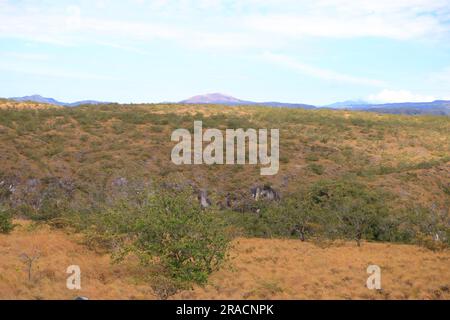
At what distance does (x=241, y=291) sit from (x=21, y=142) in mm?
24540

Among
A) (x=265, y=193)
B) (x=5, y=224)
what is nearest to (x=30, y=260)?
(x=5, y=224)

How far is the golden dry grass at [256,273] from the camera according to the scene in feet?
36.7

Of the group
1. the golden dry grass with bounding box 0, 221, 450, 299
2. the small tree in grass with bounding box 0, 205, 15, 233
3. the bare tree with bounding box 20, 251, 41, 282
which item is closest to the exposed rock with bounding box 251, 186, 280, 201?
the golden dry grass with bounding box 0, 221, 450, 299

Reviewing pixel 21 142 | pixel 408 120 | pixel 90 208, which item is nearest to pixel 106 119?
pixel 21 142

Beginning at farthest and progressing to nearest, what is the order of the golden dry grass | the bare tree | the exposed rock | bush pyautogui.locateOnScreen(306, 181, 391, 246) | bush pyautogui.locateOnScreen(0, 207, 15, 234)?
the exposed rock, bush pyautogui.locateOnScreen(306, 181, 391, 246), bush pyautogui.locateOnScreen(0, 207, 15, 234), the bare tree, the golden dry grass

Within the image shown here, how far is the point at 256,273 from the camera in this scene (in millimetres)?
14102

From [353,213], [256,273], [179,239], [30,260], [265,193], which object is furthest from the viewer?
[265,193]

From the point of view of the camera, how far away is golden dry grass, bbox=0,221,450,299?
11.2m

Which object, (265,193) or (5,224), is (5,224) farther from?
(265,193)

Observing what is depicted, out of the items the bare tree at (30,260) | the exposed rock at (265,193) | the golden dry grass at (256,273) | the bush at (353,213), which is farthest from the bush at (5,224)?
the bush at (353,213)

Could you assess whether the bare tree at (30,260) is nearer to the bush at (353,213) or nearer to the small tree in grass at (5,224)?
the small tree in grass at (5,224)

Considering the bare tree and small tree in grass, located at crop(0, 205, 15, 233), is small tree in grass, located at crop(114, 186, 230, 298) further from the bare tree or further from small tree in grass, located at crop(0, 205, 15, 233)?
small tree in grass, located at crop(0, 205, 15, 233)

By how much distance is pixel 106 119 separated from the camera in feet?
136
